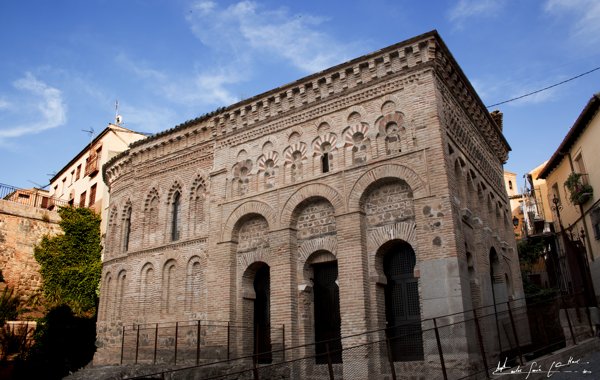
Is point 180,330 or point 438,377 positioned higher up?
point 180,330

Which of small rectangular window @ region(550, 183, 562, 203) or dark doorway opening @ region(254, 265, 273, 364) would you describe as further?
small rectangular window @ region(550, 183, 562, 203)

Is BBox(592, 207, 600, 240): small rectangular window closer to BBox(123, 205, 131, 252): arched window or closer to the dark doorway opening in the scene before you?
the dark doorway opening

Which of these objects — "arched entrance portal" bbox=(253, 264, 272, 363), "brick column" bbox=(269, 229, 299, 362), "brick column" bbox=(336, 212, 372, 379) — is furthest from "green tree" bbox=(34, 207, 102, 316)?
"brick column" bbox=(336, 212, 372, 379)

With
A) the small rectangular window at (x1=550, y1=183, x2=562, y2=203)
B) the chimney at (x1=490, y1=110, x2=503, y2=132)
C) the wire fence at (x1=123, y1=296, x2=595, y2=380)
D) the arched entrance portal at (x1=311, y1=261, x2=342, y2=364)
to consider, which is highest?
the chimney at (x1=490, y1=110, x2=503, y2=132)

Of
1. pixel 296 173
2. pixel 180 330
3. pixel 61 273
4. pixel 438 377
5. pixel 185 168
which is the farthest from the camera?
pixel 61 273

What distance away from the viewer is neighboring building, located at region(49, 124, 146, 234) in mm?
30694

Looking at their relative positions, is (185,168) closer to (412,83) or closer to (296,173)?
(296,173)

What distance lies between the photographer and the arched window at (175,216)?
18.1 metres

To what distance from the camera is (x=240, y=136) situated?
16.7 m

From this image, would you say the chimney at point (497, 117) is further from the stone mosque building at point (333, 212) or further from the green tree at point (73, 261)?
the green tree at point (73, 261)

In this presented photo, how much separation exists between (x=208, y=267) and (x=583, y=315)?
10.5 meters

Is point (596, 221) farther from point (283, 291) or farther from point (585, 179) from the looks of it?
point (283, 291)

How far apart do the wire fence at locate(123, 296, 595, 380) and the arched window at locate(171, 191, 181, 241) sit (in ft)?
13.7

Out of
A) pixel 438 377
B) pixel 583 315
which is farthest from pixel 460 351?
pixel 583 315
